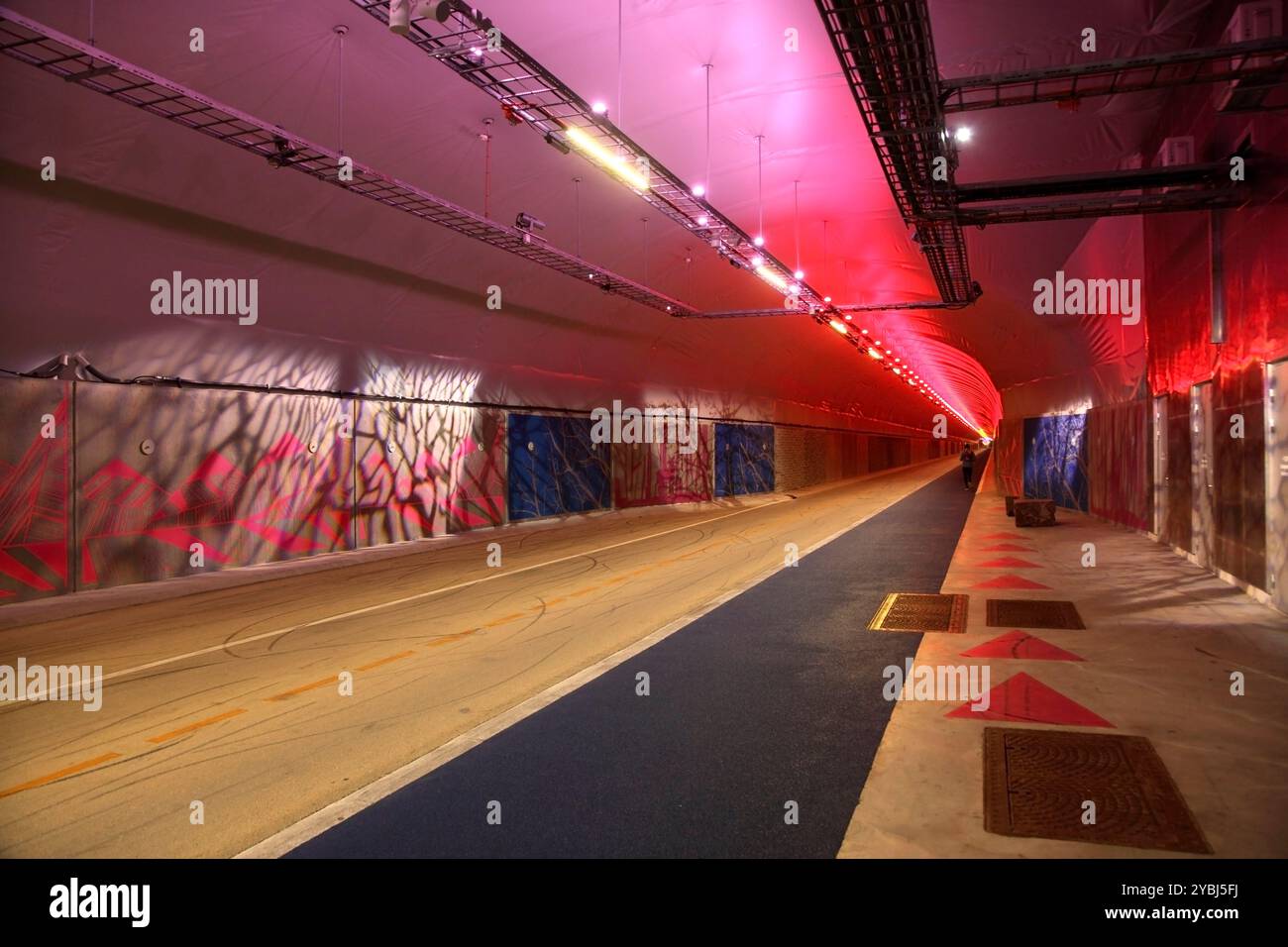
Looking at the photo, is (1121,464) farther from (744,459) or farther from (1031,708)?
(744,459)

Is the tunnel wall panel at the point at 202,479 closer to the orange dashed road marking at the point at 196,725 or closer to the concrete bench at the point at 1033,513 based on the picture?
the orange dashed road marking at the point at 196,725

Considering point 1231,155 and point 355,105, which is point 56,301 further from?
point 1231,155

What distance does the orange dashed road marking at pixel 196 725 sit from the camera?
544cm

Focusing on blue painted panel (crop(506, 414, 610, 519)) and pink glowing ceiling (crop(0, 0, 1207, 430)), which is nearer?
pink glowing ceiling (crop(0, 0, 1207, 430))

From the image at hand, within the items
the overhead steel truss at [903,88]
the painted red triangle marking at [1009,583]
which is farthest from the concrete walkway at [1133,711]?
the overhead steel truss at [903,88]

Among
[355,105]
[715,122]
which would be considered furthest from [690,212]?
[355,105]

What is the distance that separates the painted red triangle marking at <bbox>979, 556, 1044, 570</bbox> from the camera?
39.5 ft

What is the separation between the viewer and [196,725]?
5680 mm

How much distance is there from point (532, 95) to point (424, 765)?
7.70 metres

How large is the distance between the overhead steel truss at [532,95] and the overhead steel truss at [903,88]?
302 centimetres

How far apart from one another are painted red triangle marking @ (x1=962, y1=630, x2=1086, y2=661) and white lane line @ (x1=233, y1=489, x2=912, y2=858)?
3085mm

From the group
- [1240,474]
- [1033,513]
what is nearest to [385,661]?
[1240,474]

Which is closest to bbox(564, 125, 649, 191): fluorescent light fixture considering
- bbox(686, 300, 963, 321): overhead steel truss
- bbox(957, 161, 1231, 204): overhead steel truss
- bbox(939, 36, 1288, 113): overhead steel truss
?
bbox(939, 36, 1288, 113): overhead steel truss

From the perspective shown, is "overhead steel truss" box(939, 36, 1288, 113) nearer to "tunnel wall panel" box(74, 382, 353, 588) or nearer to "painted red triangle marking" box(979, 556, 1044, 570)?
"painted red triangle marking" box(979, 556, 1044, 570)
